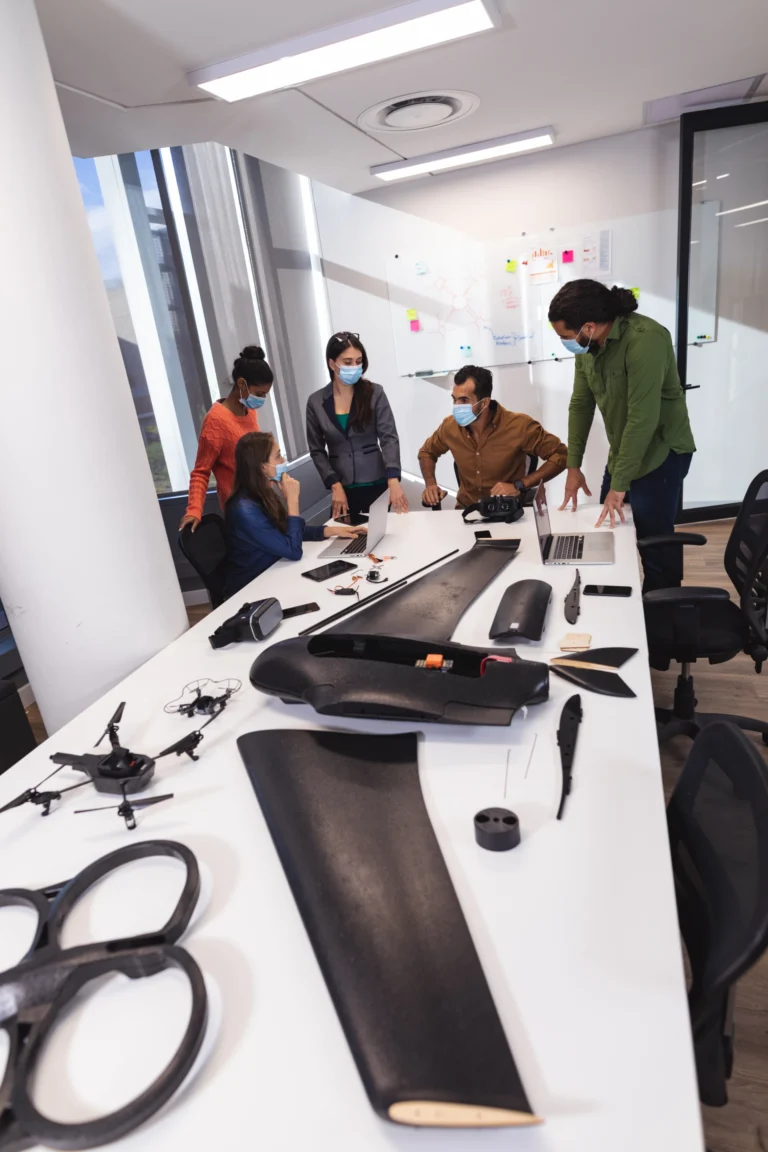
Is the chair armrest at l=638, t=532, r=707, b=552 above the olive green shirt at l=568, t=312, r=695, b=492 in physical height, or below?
below

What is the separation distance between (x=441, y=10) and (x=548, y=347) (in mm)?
2755

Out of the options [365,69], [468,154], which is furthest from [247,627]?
[468,154]

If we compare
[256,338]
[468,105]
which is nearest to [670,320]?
[468,105]

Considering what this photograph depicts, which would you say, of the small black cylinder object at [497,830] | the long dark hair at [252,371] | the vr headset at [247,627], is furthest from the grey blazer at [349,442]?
the small black cylinder object at [497,830]

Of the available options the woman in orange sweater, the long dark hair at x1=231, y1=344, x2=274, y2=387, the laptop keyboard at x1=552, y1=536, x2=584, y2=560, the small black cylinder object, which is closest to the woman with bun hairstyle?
the woman in orange sweater

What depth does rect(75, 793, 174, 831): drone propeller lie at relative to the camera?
1140 mm

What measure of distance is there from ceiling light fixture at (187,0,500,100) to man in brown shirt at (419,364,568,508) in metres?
1.18

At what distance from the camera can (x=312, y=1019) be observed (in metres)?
0.76

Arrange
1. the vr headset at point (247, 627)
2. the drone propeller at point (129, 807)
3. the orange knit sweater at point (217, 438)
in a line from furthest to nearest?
the orange knit sweater at point (217, 438)
the vr headset at point (247, 627)
the drone propeller at point (129, 807)

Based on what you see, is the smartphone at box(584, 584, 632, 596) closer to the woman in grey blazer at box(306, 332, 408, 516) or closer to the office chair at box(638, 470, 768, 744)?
the office chair at box(638, 470, 768, 744)

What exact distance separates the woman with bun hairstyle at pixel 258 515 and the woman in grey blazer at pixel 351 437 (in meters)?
0.57

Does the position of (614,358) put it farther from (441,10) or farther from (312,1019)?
(312,1019)

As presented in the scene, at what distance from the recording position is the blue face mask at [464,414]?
2869 mm

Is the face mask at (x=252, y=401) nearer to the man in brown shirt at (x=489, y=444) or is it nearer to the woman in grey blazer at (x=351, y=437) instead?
the woman in grey blazer at (x=351, y=437)
